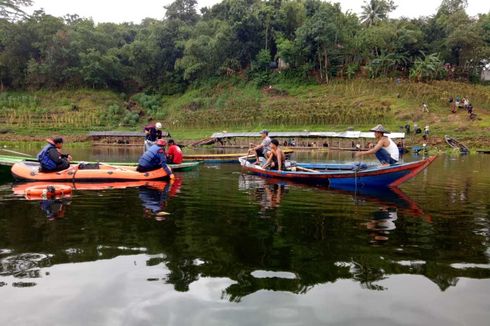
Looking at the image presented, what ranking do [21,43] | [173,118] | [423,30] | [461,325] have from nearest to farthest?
[461,325] → [173,118] → [423,30] → [21,43]

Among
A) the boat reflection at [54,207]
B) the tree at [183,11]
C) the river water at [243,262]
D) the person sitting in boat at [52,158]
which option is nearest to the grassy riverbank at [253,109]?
the tree at [183,11]

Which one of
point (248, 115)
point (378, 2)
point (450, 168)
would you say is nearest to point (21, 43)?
point (248, 115)

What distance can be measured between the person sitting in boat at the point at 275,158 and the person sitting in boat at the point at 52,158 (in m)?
7.10

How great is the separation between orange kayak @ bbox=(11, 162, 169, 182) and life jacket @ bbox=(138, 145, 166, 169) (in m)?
0.25

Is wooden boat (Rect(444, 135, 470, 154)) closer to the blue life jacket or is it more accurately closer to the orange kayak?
the orange kayak

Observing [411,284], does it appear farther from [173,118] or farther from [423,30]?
[423,30]

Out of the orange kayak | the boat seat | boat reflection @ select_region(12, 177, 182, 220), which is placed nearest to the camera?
boat reflection @ select_region(12, 177, 182, 220)

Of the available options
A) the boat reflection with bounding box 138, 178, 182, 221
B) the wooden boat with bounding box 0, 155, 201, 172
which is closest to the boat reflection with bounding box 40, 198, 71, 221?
the boat reflection with bounding box 138, 178, 182, 221

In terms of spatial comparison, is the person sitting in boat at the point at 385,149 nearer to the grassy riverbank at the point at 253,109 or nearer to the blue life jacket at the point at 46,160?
the blue life jacket at the point at 46,160

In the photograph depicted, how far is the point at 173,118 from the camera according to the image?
52969 mm

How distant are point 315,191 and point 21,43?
219 ft

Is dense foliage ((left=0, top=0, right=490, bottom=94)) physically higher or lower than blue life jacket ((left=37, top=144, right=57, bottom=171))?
higher

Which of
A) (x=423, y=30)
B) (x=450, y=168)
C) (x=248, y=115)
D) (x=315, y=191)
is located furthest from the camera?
(x=423, y=30)

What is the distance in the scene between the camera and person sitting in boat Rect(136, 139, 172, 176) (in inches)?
545
